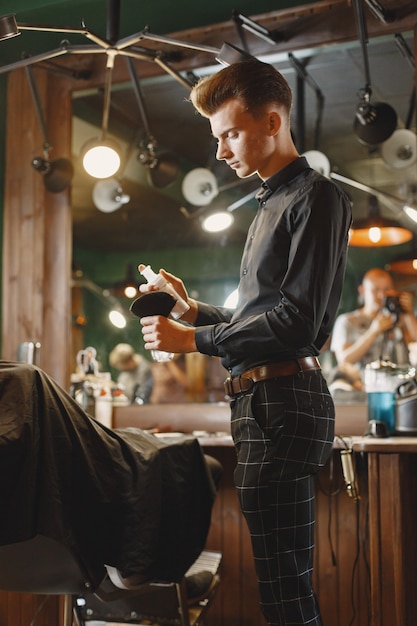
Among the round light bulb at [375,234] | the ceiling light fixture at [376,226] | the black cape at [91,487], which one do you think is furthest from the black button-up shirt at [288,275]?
the round light bulb at [375,234]

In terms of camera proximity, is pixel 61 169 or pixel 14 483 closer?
pixel 14 483

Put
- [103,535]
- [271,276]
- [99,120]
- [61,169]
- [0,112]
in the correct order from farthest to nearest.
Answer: [99,120] < [0,112] < [61,169] < [103,535] < [271,276]

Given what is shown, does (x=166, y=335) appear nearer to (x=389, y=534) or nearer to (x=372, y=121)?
(x=389, y=534)

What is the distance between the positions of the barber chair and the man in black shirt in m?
0.51

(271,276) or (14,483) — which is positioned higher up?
(271,276)

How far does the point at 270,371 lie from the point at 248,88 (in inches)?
28.2

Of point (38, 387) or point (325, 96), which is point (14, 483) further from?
point (325, 96)

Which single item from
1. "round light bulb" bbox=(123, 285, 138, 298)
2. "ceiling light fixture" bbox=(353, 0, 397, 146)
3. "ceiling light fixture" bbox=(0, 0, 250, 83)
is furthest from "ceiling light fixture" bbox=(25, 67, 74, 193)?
"ceiling light fixture" bbox=(353, 0, 397, 146)

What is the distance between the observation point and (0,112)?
172 inches

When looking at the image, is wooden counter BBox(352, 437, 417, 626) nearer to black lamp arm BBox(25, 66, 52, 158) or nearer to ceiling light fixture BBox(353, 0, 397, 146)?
ceiling light fixture BBox(353, 0, 397, 146)

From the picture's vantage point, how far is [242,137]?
1964 mm

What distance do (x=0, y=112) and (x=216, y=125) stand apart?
2.72 meters

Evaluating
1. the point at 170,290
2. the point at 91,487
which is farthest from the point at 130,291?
the point at 91,487

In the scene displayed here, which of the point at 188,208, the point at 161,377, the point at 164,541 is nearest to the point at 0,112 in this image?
the point at 188,208
